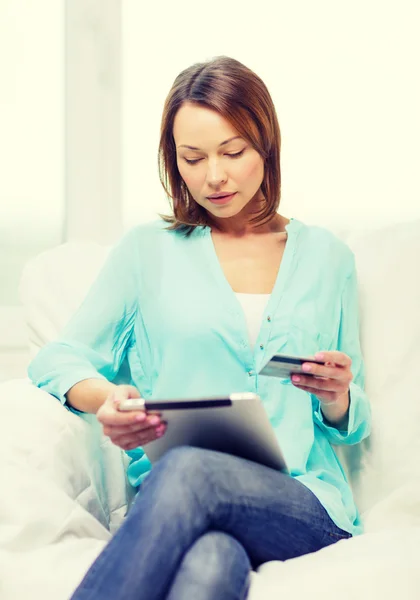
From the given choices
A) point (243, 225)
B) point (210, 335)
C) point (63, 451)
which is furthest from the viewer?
point (243, 225)

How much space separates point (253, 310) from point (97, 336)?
282 millimetres

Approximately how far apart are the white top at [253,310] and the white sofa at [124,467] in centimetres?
25

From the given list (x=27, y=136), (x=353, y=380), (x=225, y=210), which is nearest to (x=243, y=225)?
(x=225, y=210)

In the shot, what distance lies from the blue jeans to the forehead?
1.97 ft

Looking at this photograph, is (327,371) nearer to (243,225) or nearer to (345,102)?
(243,225)

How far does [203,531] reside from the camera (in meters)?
0.92

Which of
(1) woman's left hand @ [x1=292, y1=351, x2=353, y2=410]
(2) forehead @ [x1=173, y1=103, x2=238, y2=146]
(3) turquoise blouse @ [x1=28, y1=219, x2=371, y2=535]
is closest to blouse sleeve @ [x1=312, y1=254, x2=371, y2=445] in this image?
(3) turquoise blouse @ [x1=28, y1=219, x2=371, y2=535]

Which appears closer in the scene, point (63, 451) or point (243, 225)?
point (63, 451)

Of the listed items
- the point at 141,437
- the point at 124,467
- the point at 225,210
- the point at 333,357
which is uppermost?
the point at 225,210

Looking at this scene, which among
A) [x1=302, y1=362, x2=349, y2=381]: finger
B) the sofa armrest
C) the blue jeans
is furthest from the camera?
the sofa armrest

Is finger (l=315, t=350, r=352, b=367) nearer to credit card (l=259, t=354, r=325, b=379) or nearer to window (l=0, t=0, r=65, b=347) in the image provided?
credit card (l=259, t=354, r=325, b=379)

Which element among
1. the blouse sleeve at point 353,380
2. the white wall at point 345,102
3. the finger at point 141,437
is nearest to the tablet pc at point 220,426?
the finger at point 141,437

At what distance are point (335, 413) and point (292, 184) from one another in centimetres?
117

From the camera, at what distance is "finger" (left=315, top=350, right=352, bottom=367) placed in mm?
1050
